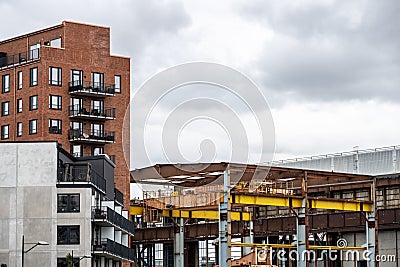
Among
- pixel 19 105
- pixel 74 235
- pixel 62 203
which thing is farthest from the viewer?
pixel 19 105

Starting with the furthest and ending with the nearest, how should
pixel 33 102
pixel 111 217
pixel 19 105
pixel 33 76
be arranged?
pixel 19 105, pixel 33 76, pixel 33 102, pixel 111 217

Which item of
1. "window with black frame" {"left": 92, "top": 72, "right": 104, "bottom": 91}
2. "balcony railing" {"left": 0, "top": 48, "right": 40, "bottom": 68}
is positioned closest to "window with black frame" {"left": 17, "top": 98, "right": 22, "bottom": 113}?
"balcony railing" {"left": 0, "top": 48, "right": 40, "bottom": 68}

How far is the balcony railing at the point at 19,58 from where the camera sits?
11412 cm

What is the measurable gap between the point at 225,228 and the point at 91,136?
34845 millimetres

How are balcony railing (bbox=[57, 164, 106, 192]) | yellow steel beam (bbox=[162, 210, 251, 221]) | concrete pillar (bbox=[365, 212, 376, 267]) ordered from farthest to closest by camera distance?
yellow steel beam (bbox=[162, 210, 251, 221]), concrete pillar (bbox=[365, 212, 376, 267]), balcony railing (bbox=[57, 164, 106, 192])

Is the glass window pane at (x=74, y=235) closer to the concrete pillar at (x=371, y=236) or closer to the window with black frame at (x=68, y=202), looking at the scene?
the window with black frame at (x=68, y=202)

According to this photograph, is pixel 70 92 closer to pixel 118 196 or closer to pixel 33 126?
pixel 33 126

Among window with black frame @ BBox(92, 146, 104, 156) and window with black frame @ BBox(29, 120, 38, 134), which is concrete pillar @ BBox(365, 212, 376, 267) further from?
window with black frame @ BBox(29, 120, 38, 134)

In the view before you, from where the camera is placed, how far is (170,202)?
9681 centimetres

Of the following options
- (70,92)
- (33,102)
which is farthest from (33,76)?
(70,92)

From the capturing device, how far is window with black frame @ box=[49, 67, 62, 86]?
112 metres

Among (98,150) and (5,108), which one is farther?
(5,108)

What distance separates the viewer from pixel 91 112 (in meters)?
114

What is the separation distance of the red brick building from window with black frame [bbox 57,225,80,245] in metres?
32.2
